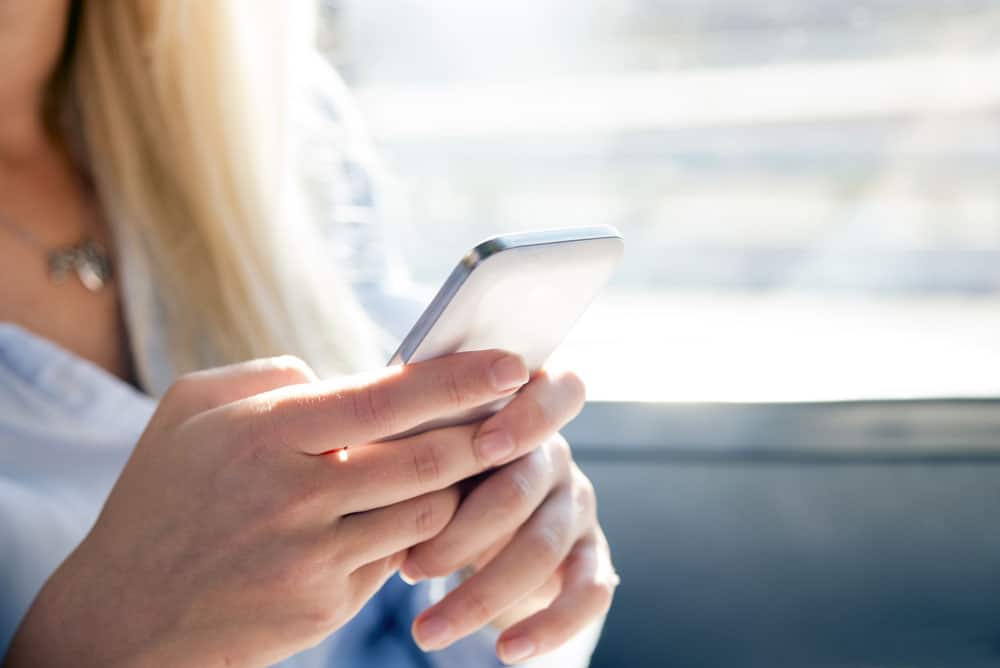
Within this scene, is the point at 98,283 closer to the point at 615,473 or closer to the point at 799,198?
the point at 615,473

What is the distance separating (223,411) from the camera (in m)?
0.51

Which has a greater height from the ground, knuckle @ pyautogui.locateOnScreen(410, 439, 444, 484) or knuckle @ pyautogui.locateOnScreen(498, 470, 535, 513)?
knuckle @ pyautogui.locateOnScreen(410, 439, 444, 484)

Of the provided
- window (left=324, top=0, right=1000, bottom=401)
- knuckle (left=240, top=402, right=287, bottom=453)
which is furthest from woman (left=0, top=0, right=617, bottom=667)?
window (left=324, top=0, right=1000, bottom=401)

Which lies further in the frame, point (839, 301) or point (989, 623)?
point (839, 301)

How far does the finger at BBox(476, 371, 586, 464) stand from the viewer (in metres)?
0.55

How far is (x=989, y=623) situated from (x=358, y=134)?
2.80 ft

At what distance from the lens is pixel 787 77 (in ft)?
3.95

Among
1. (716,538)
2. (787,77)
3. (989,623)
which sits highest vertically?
(787,77)

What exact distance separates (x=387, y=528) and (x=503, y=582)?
14 centimetres

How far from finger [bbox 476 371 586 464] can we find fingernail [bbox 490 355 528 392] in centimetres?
6

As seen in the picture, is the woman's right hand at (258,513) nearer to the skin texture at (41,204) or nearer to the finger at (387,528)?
the finger at (387,528)

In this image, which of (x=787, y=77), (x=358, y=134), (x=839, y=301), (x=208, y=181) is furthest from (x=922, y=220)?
(x=208, y=181)

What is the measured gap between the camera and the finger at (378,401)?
48 cm

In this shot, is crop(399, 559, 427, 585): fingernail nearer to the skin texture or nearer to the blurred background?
the skin texture
